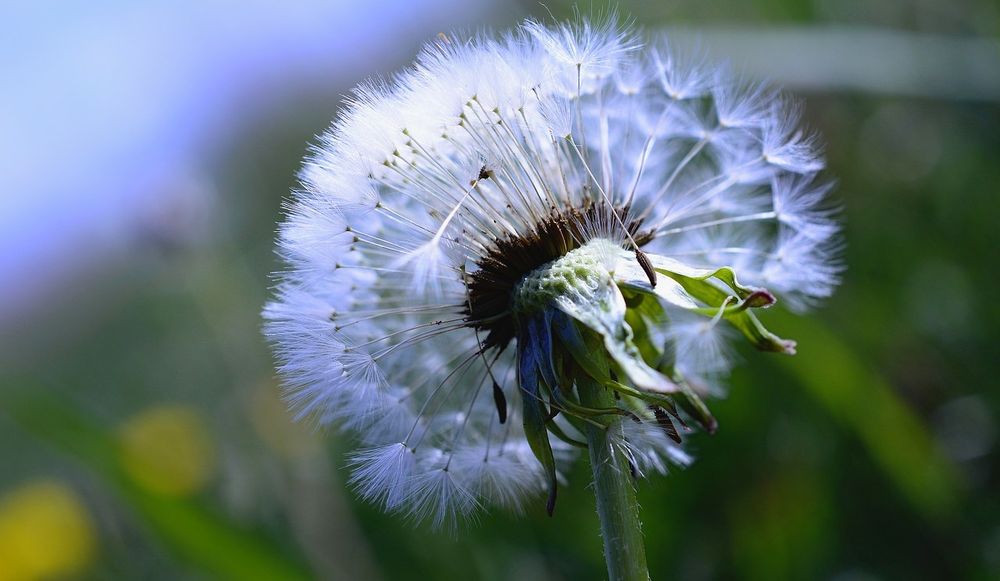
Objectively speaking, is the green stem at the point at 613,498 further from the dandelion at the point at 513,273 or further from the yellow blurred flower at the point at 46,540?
the yellow blurred flower at the point at 46,540

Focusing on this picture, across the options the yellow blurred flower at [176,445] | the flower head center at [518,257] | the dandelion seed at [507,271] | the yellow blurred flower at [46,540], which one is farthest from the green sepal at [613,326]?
the yellow blurred flower at [46,540]

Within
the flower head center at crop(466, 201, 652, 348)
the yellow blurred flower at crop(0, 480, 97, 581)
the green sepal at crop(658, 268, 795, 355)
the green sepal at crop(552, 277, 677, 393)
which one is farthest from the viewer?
the yellow blurred flower at crop(0, 480, 97, 581)

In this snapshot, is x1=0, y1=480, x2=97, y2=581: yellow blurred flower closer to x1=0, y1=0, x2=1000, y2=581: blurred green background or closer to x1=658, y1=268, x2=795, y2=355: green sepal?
x1=0, y1=0, x2=1000, y2=581: blurred green background

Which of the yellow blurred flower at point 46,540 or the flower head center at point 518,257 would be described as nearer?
the flower head center at point 518,257

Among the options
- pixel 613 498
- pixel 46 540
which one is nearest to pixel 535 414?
pixel 613 498

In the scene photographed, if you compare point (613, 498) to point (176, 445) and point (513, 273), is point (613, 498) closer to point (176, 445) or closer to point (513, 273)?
point (513, 273)

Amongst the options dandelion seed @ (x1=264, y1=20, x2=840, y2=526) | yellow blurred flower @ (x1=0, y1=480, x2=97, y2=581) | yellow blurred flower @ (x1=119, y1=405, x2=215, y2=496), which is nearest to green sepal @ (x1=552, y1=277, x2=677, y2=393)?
dandelion seed @ (x1=264, y1=20, x2=840, y2=526)
